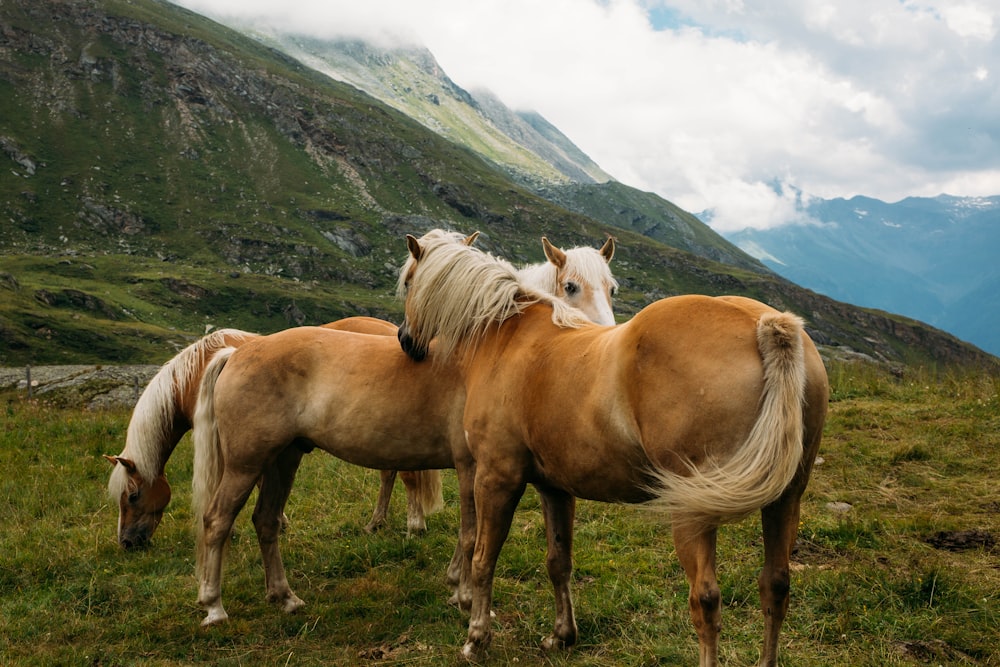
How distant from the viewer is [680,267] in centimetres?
12800

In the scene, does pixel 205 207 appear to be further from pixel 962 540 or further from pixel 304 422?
pixel 962 540

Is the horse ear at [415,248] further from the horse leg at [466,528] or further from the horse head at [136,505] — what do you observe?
the horse head at [136,505]

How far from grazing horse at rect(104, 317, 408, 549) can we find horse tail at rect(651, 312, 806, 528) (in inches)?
157

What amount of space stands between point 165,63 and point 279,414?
127812 millimetres

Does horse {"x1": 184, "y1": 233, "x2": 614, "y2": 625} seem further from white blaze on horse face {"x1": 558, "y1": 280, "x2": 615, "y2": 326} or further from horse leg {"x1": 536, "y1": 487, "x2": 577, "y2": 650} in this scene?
white blaze on horse face {"x1": 558, "y1": 280, "x2": 615, "y2": 326}

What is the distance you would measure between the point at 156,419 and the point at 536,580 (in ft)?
15.2

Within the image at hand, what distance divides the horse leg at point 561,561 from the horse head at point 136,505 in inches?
185

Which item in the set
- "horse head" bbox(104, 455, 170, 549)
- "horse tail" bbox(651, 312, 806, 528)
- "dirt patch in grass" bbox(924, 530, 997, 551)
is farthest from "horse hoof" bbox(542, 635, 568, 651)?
"horse head" bbox(104, 455, 170, 549)

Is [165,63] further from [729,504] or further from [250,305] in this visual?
[729,504]

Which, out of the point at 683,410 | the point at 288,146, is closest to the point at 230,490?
the point at 683,410

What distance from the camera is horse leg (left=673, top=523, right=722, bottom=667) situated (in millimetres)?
3072

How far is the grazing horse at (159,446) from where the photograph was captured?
6.68 metres

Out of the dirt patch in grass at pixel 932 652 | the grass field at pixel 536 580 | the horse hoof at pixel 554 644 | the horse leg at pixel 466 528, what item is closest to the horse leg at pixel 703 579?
the grass field at pixel 536 580

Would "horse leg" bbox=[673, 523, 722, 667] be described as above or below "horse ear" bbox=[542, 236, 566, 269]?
below
